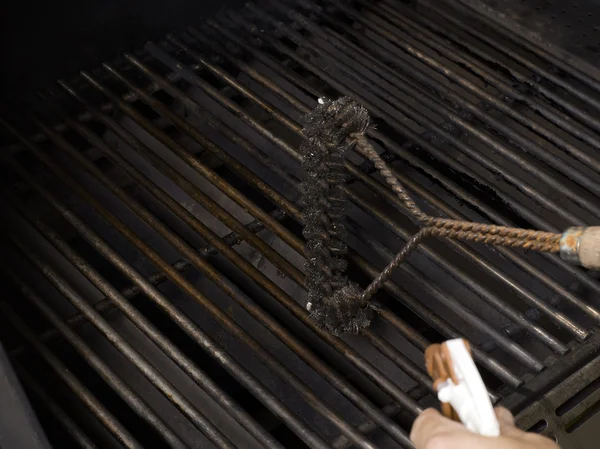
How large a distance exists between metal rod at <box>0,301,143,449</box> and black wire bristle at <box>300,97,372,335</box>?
297 millimetres

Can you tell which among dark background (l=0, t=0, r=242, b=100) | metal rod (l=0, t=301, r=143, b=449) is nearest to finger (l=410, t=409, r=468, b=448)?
metal rod (l=0, t=301, r=143, b=449)

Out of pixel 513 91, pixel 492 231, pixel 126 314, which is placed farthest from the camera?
pixel 513 91

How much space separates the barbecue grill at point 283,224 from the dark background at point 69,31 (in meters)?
0.03

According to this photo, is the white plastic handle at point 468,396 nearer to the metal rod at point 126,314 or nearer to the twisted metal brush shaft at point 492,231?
the twisted metal brush shaft at point 492,231

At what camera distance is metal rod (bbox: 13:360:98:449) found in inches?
37.1

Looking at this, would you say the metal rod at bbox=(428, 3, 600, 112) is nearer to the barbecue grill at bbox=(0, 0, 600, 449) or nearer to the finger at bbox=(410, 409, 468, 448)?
the barbecue grill at bbox=(0, 0, 600, 449)

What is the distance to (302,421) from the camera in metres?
0.97

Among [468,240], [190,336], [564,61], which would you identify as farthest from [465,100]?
[190,336]

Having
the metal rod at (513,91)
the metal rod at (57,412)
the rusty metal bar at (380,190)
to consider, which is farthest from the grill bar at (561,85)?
the metal rod at (57,412)

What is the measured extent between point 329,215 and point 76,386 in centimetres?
Result: 41

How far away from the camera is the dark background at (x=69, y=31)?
54.4 inches

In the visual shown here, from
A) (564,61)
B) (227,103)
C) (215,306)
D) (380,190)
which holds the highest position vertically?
(564,61)

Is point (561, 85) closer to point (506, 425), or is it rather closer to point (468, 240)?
point (468, 240)

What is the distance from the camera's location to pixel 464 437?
0.52m
